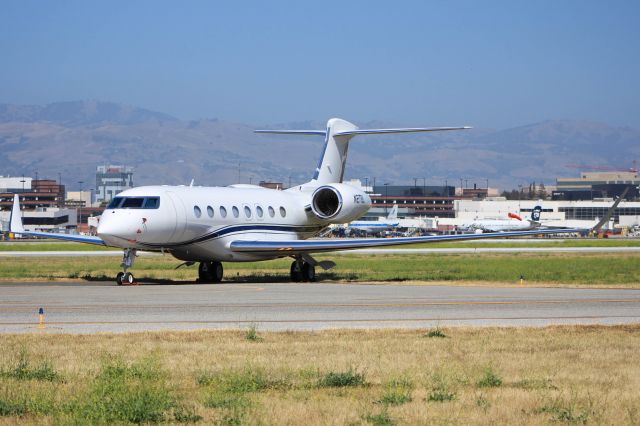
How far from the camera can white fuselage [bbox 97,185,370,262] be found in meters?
32.7

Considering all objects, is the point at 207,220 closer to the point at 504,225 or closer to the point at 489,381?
the point at 489,381

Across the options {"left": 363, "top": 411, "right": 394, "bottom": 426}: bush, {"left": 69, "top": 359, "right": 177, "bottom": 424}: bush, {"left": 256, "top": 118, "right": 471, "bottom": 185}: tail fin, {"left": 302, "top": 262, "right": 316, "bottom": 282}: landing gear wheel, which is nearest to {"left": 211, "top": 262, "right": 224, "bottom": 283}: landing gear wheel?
{"left": 302, "top": 262, "right": 316, "bottom": 282}: landing gear wheel

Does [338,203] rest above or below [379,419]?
above

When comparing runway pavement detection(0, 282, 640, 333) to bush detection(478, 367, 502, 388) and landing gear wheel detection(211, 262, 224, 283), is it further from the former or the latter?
bush detection(478, 367, 502, 388)

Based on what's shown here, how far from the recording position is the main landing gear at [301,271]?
123ft

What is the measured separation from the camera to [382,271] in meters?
43.7

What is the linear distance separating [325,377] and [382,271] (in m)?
30.6

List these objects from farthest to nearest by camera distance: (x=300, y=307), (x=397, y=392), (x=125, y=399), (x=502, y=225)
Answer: (x=502, y=225) < (x=300, y=307) < (x=397, y=392) < (x=125, y=399)

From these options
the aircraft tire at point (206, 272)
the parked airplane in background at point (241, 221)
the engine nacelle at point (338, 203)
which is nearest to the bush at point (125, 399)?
the parked airplane in background at point (241, 221)

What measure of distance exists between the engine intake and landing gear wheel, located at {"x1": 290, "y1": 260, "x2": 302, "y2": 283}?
3182 millimetres

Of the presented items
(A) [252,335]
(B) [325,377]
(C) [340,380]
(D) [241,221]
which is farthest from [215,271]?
(C) [340,380]

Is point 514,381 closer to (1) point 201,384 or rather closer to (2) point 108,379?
(1) point 201,384

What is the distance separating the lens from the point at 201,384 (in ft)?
42.3

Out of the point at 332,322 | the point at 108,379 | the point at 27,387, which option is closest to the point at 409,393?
the point at 108,379
